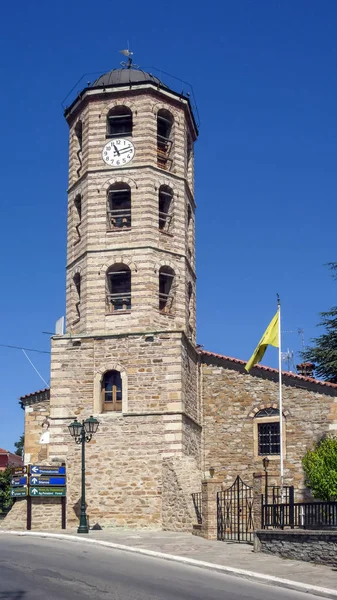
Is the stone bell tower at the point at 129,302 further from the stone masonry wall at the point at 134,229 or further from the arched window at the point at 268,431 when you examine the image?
the arched window at the point at 268,431

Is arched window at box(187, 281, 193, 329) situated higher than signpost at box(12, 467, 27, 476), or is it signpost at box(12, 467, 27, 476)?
arched window at box(187, 281, 193, 329)

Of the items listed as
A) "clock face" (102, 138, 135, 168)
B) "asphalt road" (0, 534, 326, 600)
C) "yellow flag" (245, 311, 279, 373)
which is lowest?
"asphalt road" (0, 534, 326, 600)

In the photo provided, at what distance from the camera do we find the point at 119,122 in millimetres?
34719

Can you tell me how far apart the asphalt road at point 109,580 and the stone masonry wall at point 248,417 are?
523 inches

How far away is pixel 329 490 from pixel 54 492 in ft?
30.8

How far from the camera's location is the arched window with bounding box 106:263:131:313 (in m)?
32.3

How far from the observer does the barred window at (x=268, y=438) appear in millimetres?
32781

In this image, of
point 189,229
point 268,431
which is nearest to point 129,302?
point 189,229

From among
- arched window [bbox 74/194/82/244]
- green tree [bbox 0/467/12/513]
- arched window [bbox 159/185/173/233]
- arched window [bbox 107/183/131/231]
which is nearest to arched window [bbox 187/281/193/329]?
arched window [bbox 159/185/173/233]

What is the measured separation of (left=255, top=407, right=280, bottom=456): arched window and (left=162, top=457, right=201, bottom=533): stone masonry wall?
4475mm

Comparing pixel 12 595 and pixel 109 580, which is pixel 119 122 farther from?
pixel 12 595

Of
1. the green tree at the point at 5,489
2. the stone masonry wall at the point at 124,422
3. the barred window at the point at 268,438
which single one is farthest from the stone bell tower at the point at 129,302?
the green tree at the point at 5,489

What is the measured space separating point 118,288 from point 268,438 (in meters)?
8.37

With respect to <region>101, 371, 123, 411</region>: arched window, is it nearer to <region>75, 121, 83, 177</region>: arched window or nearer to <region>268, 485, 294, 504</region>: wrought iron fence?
<region>268, 485, 294, 504</region>: wrought iron fence
